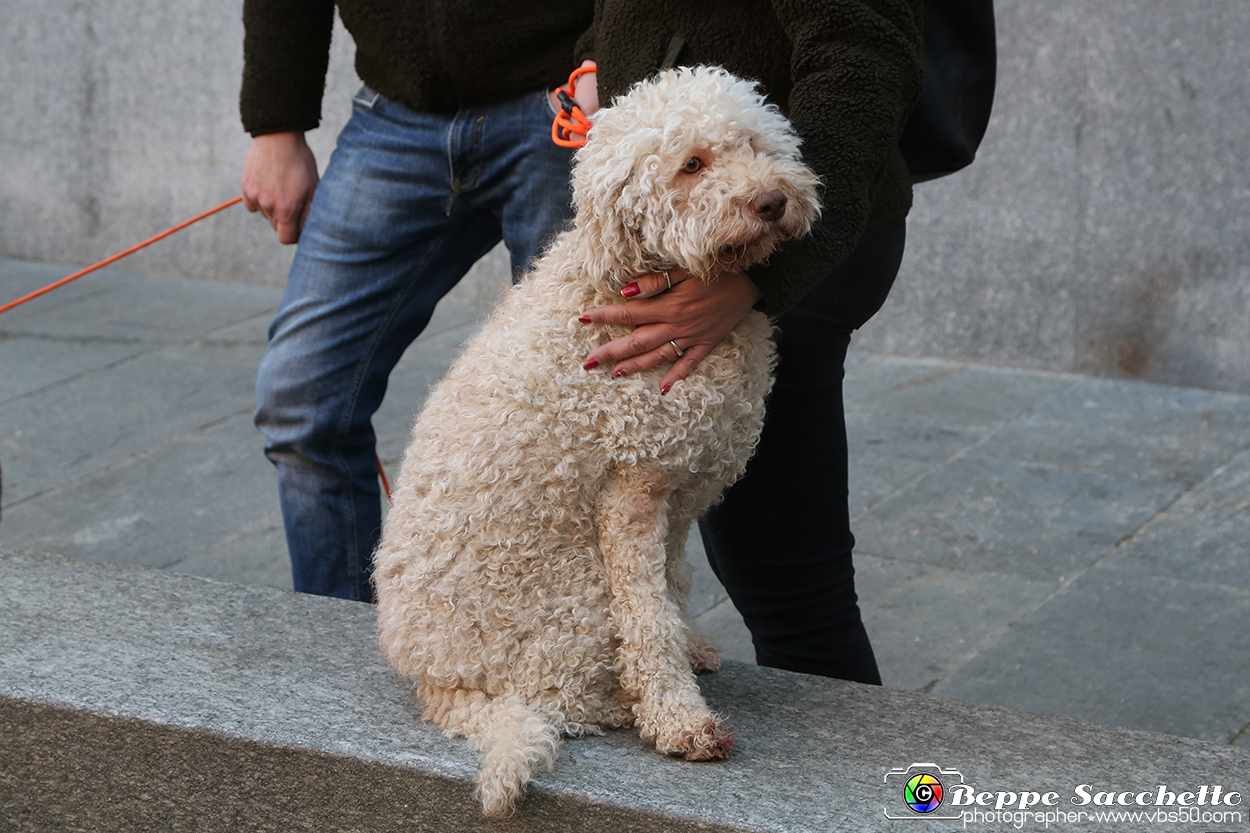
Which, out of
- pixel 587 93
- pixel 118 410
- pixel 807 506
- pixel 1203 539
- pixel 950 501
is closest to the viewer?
pixel 587 93

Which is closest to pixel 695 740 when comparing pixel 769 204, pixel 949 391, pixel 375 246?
pixel 769 204

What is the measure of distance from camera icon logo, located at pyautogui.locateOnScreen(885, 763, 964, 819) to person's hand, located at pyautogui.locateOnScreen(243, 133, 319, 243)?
1.88 meters

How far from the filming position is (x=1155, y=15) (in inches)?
209

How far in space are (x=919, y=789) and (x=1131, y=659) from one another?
164 centimetres

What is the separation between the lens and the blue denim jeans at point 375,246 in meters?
2.74

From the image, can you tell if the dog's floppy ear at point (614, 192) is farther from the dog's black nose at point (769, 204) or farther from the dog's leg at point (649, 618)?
the dog's leg at point (649, 618)

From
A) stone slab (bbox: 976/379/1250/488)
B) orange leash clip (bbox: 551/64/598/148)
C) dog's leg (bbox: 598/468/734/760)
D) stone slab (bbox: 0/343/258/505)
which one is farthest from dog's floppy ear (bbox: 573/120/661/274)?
stone slab (bbox: 0/343/258/505)

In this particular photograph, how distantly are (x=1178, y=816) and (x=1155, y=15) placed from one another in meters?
4.28

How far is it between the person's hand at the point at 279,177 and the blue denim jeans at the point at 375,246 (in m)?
0.14

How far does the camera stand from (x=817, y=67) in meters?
2.04

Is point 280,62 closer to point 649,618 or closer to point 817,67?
point 817,67

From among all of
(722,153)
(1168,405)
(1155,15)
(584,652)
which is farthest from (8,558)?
(1155,15)

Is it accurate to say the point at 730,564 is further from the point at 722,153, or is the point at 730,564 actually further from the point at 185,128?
the point at 185,128

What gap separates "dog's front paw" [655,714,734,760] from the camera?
2014 mm
